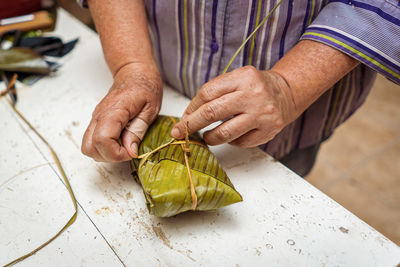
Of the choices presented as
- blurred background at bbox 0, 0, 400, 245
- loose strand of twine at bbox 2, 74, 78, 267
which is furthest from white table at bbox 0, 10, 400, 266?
blurred background at bbox 0, 0, 400, 245

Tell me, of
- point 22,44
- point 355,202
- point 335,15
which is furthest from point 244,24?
point 355,202

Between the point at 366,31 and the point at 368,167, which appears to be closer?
the point at 366,31

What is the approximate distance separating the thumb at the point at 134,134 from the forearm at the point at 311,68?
1.19ft

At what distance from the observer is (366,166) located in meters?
2.14

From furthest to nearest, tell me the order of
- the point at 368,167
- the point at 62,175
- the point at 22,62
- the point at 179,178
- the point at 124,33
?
the point at 368,167 < the point at 22,62 < the point at 124,33 < the point at 62,175 < the point at 179,178

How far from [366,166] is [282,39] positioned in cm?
163

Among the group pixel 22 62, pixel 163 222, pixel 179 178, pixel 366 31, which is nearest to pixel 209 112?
pixel 179 178

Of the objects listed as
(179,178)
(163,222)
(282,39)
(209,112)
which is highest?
(282,39)

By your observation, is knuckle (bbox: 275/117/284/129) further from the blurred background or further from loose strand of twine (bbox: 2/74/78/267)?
the blurred background

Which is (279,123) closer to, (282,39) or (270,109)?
(270,109)

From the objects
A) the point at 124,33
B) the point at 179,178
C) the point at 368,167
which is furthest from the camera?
the point at 368,167

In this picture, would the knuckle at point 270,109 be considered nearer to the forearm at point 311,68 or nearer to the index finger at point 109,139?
the forearm at point 311,68

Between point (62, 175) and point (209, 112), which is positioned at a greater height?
point (209, 112)

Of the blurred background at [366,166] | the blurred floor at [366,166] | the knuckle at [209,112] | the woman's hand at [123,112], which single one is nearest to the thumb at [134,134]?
the woman's hand at [123,112]
